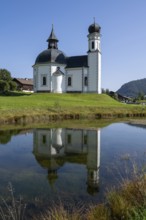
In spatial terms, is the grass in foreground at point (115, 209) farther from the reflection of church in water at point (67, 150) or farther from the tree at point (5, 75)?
the tree at point (5, 75)

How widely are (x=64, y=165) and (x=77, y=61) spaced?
210 ft

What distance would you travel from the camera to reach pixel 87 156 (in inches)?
698

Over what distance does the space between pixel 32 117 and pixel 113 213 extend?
3128cm

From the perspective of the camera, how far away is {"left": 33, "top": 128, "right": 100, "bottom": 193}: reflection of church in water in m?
13.7

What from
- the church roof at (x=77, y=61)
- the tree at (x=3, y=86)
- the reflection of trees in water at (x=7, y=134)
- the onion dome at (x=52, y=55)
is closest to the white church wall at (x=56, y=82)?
the onion dome at (x=52, y=55)

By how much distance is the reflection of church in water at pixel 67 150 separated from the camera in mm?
13734

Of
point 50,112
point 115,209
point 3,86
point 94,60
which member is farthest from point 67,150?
point 3,86

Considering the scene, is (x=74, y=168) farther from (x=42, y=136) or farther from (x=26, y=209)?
(x=42, y=136)

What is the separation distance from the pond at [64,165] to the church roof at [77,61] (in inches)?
1993

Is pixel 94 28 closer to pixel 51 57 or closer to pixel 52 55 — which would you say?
pixel 52 55

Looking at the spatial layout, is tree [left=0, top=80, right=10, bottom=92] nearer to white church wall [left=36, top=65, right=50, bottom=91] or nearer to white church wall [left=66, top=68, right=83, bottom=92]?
white church wall [left=36, top=65, right=50, bottom=91]

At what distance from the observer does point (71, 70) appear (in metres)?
76.6

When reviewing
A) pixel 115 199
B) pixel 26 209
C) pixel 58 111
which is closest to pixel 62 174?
pixel 26 209

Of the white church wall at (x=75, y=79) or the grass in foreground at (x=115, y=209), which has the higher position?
the white church wall at (x=75, y=79)
